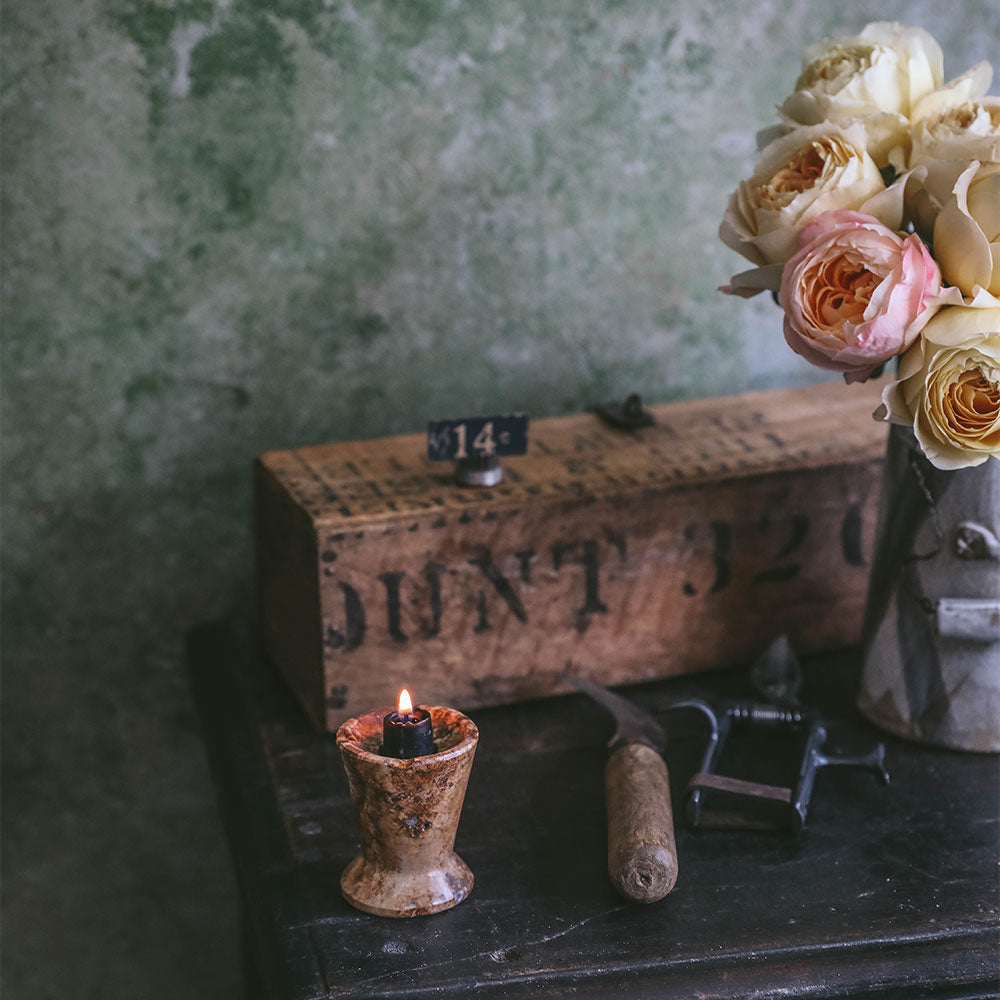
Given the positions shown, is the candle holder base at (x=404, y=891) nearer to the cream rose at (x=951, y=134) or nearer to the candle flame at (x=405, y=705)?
the candle flame at (x=405, y=705)

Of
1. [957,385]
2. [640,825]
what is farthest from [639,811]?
[957,385]

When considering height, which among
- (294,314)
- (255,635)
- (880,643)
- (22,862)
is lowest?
(22,862)

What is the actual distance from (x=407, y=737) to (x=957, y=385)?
0.50 metres

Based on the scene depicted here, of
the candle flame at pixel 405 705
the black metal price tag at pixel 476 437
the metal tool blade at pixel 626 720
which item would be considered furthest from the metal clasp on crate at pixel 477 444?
the candle flame at pixel 405 705

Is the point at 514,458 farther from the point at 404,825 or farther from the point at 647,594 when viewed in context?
the point at 404,825

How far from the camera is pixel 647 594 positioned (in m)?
1.20

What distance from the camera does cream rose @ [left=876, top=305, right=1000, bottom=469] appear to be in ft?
2.98

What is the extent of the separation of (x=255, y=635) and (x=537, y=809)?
500mm

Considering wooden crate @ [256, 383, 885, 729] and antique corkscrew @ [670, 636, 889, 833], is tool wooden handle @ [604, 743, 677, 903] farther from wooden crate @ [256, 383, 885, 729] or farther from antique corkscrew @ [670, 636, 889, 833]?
wooden crate @ [256, 383, 885, 729]

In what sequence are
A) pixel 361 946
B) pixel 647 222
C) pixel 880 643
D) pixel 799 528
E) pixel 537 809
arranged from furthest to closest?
pixel 647 222 < pixel 799 528 < pixel 880 643 < pixel 537 809 < pixel 361 946

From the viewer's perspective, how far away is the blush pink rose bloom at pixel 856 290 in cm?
91

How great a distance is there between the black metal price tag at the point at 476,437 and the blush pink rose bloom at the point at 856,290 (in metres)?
0.31

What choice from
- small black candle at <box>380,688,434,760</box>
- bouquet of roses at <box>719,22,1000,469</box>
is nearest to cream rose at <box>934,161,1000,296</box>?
bouquet of roses at <box>719,22,1000,469</box>

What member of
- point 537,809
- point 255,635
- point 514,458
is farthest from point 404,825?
point 255,635
